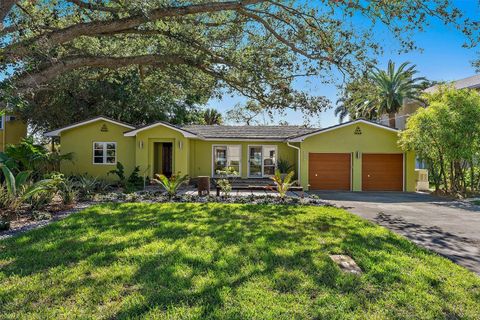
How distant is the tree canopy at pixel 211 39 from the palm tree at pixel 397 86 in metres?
19.3

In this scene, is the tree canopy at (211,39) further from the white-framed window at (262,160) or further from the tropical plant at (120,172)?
the white-framed window at (262,160)

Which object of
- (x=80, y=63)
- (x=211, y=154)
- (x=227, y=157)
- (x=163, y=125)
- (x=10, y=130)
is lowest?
(x=227, y=157)

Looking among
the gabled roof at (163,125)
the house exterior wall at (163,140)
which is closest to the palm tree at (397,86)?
the gabled roof at (163,125)

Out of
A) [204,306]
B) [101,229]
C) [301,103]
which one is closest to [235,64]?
[301,103]

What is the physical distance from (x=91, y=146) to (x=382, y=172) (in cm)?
1792

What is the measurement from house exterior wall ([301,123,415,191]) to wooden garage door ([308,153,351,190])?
33cm

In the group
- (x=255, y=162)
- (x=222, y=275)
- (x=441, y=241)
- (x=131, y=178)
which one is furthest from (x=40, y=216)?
(x=255, y=162)

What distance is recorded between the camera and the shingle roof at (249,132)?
19641mm

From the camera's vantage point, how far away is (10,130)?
25125 millimetres

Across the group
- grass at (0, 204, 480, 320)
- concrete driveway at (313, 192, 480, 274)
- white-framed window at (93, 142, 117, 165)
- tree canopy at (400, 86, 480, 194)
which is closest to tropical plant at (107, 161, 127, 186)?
white-framed window at (93, 142, 117, 165)

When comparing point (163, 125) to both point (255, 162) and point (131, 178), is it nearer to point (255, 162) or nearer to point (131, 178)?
point (131, 178)

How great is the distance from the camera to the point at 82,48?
11461 millimetres

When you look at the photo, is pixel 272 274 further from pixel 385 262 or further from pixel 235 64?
pixel 235 64

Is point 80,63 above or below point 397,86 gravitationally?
below
